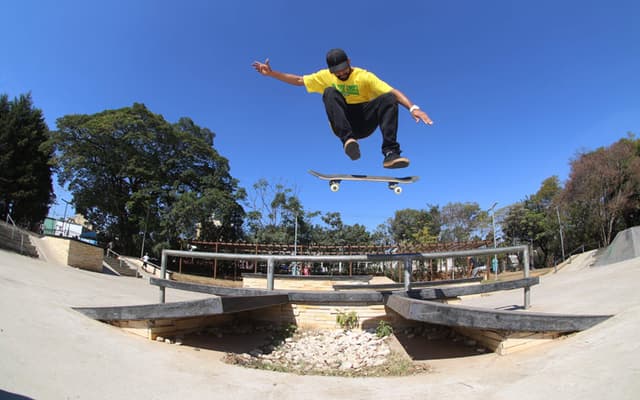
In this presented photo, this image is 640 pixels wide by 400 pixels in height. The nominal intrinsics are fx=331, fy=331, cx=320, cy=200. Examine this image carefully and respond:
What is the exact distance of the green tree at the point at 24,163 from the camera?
1035 inches

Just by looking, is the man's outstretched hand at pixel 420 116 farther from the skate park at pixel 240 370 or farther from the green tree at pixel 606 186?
the green tree at pixel 606 186

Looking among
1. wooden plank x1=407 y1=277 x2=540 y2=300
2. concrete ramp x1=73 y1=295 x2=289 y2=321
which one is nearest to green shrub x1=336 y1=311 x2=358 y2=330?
wooden plank x1=407 y1=277 x2=540 y2=300

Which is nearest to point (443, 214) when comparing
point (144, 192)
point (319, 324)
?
point (144, 192)

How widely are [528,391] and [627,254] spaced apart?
667 inches

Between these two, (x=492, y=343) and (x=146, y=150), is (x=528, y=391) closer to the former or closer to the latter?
(x=492, y=343)

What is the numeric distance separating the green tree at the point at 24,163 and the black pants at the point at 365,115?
32.3 m

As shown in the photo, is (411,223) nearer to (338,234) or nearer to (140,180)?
(338,234)

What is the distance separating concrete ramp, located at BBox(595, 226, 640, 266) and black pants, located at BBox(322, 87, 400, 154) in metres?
15.2

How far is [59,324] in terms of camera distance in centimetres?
323

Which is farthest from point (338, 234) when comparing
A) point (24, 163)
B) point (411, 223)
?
point (24, 163)

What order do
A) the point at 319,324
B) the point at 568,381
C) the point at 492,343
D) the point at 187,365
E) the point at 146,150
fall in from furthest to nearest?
the point at 146,150
the point at 319,324
the point at 492,343
the point at 187,365
the point at 568,381

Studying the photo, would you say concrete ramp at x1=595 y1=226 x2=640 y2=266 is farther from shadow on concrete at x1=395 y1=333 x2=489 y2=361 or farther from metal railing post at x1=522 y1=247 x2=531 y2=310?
shadow on concrete at x1=395 y1=333 x2=489 y2=361

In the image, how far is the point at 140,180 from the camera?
30312mm

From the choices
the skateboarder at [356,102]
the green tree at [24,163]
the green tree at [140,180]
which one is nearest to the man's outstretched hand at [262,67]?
the skateboarder at [356,102]
